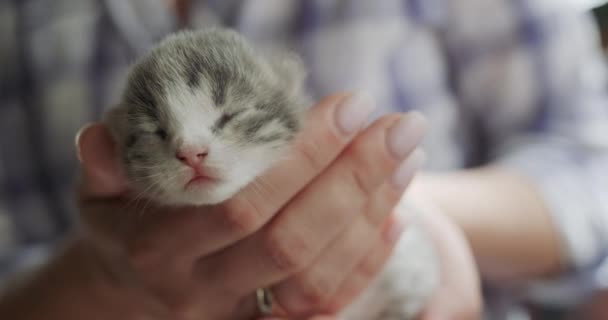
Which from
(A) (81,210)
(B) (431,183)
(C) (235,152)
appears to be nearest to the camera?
(C) (235,152)

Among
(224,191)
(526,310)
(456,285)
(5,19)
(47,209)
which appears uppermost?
(5,19)

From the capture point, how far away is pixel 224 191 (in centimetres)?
57

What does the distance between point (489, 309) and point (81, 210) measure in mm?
879

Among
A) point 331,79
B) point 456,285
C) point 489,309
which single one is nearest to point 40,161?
point 331,79

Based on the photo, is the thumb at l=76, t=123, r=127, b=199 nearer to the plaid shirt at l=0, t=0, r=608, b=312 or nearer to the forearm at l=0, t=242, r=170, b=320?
the forearm at l=0, t=242, r=170, b=320

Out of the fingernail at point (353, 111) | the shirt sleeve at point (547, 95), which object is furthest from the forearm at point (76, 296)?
the shirt sleeve at point (547, 95)

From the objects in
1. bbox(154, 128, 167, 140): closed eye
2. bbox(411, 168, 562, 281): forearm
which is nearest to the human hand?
bbox(154, 128, 167, 140): closed eye

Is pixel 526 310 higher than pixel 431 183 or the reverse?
the reverse

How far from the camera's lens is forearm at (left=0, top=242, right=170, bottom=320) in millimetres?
790

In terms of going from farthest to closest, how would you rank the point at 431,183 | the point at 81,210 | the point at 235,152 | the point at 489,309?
the point at 489,309 → the point at 431,183 → the point at 81,210 → the point at 235,152

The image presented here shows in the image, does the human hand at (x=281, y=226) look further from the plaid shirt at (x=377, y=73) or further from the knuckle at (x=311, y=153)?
the plaid shirt at (x=377, y=73)

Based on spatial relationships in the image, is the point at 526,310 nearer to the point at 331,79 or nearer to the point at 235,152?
the point at 331,79

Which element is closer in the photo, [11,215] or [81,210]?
[81,210]

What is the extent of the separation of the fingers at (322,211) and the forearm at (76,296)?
181 mm
